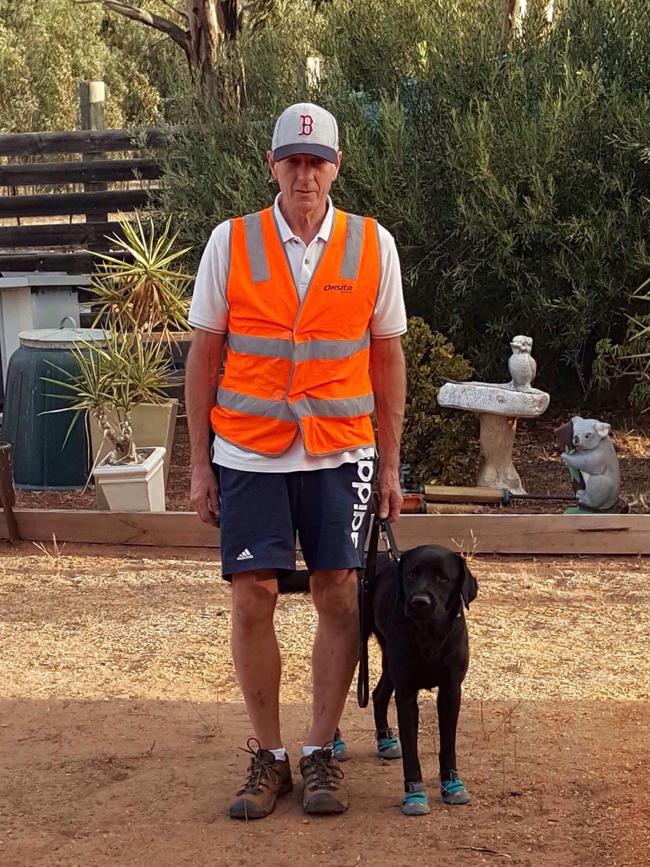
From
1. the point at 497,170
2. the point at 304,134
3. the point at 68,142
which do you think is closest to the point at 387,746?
the point at 304,134

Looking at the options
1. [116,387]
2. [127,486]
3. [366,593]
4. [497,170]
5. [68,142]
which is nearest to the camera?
[366,593]

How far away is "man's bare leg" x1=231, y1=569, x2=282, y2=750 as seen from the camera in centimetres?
373

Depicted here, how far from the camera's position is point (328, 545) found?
3.72 m

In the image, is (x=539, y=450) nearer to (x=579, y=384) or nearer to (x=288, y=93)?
(x=579, y=384)

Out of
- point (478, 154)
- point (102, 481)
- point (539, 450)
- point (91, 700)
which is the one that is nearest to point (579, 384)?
point (539, 450)

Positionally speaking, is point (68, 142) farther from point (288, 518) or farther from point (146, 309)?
point (288, 518)

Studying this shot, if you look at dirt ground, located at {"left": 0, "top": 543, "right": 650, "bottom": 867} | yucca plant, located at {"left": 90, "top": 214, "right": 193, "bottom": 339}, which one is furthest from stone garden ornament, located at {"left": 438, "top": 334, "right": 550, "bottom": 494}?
yucca plant, located at {"left": 90, "top": 214, "right": 193, "bottom": 339}

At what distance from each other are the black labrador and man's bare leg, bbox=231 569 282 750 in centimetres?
34

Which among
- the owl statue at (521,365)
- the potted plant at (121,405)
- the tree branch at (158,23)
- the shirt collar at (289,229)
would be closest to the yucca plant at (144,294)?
the potted plant at (121,405)

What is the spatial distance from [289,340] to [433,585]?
0.79 metres

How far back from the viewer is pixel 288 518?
12.2 feet

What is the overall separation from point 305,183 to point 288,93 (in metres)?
7.33

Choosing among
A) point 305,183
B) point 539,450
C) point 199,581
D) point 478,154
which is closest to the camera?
point 305,183

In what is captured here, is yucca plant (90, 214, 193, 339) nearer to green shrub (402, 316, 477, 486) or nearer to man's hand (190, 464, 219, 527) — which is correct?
green shrub (402, 316, 477, 486)
